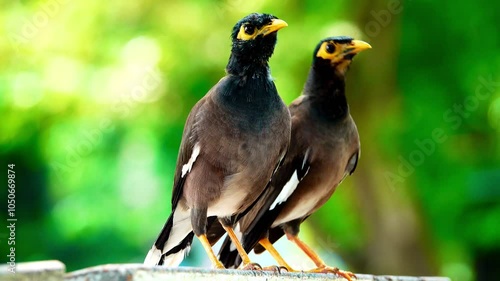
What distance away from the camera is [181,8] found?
274 inches

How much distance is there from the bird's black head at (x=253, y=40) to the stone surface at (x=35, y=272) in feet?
5.80

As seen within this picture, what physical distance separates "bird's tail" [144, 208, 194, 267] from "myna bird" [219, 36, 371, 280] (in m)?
0.30

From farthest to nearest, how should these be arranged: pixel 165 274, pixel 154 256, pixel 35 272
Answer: pixel 154 256, pixel 165 274, pixel 35 272

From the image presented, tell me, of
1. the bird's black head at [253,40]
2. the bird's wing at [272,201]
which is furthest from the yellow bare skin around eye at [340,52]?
the bird's black head at [253,40]

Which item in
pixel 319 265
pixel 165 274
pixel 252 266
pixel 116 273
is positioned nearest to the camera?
pixel 116 273

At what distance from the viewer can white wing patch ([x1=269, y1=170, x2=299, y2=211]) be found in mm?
3836

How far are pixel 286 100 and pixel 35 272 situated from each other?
189 inches

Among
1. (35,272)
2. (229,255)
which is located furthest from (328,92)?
(35,272)

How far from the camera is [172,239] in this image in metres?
3.61

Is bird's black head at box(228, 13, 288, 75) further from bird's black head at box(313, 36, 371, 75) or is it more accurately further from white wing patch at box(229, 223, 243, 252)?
white wing patch at box(229, 223, 243, 252)

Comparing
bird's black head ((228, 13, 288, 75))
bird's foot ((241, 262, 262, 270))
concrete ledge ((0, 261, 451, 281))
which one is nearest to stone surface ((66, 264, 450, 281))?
concrete ledge ((0, 261, 451, 281))

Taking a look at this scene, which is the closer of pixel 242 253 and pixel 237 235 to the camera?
pixel 242 253

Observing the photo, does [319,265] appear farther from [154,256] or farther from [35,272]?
[35,272]

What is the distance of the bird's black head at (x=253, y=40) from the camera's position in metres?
3.43
